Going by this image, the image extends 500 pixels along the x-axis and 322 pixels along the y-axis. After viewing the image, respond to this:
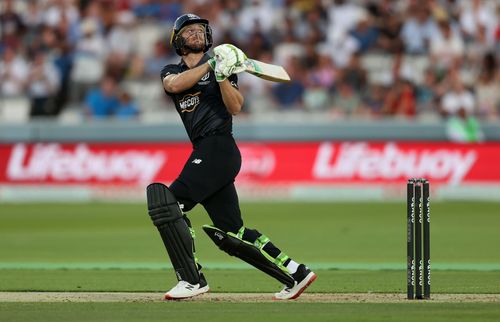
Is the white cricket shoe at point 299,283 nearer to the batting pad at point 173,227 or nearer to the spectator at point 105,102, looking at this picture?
the batting pad at point 173,227

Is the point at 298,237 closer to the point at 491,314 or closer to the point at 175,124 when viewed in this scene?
the point at 175,124

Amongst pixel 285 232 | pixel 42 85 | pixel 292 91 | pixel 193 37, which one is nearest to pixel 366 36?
pixel 292 91

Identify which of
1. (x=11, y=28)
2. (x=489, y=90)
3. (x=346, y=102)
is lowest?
(x=346, y=102)

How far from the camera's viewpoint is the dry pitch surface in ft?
27.7

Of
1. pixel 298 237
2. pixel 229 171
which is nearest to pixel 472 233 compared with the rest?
pixel 298 237

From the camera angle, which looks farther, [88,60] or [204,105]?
[88,60]

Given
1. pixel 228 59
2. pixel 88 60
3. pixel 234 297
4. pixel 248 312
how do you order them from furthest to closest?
pixel 88 60, pixel 234 297, pixel 228 59, pixel 248 312

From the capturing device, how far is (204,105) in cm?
841

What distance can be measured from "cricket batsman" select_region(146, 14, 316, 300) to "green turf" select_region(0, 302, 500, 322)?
0.35 metres

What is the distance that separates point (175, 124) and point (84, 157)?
5.55 ft

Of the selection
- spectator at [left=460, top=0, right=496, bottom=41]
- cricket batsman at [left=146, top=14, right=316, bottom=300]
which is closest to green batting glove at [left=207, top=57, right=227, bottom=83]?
cricket batsman at [left=146, top=14, right=316, bottom=300]

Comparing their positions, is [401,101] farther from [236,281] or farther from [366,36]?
[236,281]

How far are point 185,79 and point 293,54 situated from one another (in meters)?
13.3

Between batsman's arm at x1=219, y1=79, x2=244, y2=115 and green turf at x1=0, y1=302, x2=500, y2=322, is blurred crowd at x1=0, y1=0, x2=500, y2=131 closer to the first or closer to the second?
batsman's arm at x1=219, y1=79, x2=244, y2=115
